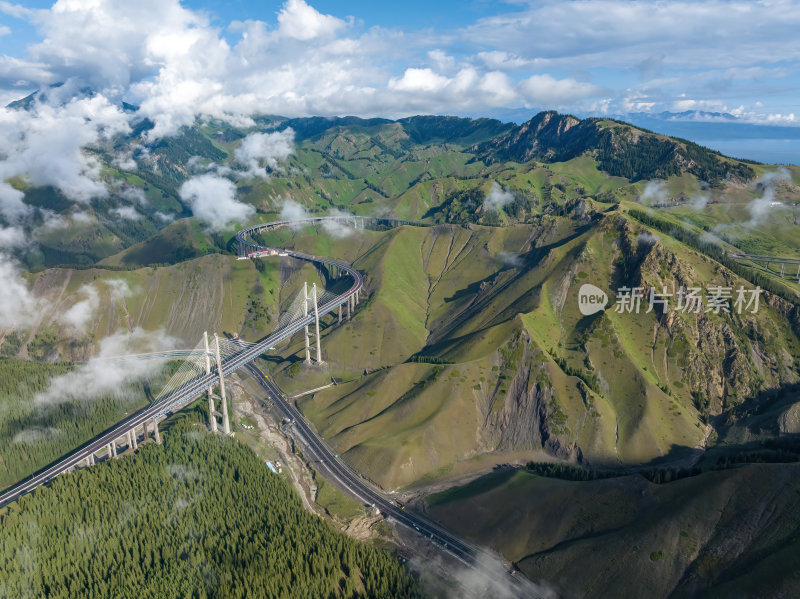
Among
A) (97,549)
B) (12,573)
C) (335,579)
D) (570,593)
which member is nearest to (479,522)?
(570,593)

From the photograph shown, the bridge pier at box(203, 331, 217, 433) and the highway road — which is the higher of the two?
the bridge pier at box(203, 331, 217, 433)

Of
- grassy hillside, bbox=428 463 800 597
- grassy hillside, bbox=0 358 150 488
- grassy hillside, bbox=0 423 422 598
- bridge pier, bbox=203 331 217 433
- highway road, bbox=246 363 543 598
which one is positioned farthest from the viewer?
bridge pier, bbox=203 331 217 433

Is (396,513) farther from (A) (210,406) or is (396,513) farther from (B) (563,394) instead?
(A) (210,406)

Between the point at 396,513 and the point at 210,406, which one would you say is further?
the point at 210,406

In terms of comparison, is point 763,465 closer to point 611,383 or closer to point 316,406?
point 611,383

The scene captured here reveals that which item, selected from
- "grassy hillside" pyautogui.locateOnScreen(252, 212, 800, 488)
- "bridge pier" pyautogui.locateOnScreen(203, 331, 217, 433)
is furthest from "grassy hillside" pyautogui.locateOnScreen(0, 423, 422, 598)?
"grassy hillside" pyautogui.locateOnScreen(252, 212, 800, 488)

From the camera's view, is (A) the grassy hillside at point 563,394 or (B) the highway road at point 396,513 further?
(A) the grassy hillside at point 563,394

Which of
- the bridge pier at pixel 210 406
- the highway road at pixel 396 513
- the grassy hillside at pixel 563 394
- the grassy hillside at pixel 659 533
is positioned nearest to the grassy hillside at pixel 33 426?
the bridge pier at pixel 210 406

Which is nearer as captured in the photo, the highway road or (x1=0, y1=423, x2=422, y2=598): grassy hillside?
(x1=0, y1=423, x2=422, y2=598): grassy hillside

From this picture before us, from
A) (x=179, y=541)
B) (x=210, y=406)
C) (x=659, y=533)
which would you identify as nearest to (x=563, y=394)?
(x=659, y=533)

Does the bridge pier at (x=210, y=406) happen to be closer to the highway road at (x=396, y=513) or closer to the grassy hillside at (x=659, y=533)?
the highway road at (x=396, y=513)

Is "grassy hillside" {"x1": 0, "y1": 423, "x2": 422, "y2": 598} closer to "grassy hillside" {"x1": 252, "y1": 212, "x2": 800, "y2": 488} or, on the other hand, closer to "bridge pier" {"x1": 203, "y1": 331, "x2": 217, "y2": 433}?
"bridge pier" {"x1": 203, "y1": 331, "x2": 217, "y2": 433}
